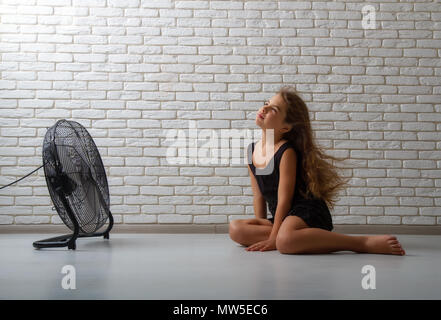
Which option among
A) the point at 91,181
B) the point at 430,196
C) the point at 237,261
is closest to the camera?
the point at 237,261

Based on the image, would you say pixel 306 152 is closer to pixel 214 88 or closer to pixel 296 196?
pixel 296 196

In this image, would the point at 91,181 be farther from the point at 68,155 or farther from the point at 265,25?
the point at 265,25

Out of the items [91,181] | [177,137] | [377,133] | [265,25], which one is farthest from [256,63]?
[91,181]

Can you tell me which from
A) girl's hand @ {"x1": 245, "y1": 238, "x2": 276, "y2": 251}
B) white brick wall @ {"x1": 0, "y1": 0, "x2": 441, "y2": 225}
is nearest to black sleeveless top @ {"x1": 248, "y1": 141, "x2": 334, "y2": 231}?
girl's hand @ {"x1": 245, "y1": 238, "x2": 276, "y2": 251}

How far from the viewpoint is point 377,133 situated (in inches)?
121

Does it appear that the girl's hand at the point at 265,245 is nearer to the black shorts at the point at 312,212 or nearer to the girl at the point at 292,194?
the girl at the point at 292,194

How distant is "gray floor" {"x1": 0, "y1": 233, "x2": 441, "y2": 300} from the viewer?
1.19 meters

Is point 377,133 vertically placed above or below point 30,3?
below

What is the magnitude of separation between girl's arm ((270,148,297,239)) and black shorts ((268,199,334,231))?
0.14 feet

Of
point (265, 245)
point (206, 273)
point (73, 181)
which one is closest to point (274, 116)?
point (265, 245)

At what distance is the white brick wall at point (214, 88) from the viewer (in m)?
3.03

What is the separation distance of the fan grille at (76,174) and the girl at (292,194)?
750mm

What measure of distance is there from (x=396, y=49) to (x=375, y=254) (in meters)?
1.73

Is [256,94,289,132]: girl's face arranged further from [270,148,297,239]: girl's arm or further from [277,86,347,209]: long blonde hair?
[270,148,297,239]: girl's arm
